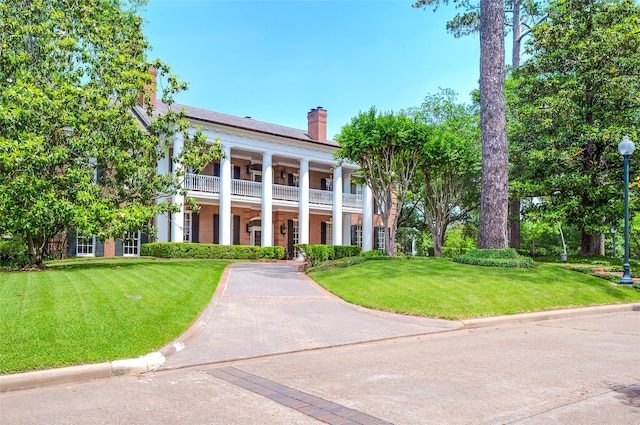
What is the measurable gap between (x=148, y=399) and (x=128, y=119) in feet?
39.4

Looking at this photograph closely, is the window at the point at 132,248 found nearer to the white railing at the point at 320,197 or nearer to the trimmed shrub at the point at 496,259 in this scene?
the white railing at the point at 320,197

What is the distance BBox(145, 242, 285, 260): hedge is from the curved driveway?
34.7 ft

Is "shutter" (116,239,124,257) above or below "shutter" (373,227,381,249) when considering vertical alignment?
below

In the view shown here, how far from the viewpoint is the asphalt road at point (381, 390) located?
444 centimetres

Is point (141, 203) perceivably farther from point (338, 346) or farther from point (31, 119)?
point (338, 346)

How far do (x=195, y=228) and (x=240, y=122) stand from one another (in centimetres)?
668

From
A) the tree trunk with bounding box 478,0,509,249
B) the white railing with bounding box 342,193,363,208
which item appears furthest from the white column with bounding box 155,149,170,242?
the tree trunk with bounding box 478,0,509,249

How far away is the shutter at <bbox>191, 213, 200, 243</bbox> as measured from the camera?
2765 cm

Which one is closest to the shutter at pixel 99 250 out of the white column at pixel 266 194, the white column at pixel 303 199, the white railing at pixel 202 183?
the white railing at pixel 202 183

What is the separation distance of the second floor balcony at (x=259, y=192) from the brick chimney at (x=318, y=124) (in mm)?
3378

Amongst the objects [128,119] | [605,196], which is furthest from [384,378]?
[605,196]

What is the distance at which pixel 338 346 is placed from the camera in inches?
310

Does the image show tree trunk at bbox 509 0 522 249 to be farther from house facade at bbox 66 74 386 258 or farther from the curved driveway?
the curved driveway

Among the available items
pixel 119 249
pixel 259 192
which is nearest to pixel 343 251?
pixel 259 192
